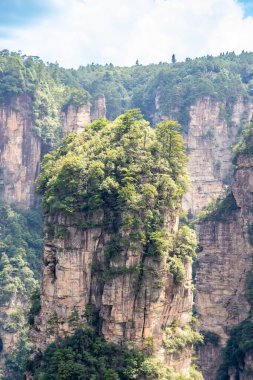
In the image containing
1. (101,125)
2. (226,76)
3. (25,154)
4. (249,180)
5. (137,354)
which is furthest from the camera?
(226,76)

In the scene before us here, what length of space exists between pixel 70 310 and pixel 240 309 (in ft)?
56.8

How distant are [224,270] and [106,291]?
A: 1748 centimetres

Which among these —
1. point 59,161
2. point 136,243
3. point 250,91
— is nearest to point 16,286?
point 59,161

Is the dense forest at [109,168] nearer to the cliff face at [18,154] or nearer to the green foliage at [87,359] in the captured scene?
the green foliage at [87,359]

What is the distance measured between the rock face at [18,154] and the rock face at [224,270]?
24859 millimetres

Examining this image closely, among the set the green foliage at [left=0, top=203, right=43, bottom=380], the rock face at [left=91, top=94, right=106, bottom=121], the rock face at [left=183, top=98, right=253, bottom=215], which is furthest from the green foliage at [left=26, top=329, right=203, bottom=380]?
the rock face at [left=91, top=94, right=106, bottom=121]

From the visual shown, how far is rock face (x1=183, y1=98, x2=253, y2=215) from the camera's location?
77688mm

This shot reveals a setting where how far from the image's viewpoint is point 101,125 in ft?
144

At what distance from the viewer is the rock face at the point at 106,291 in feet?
121

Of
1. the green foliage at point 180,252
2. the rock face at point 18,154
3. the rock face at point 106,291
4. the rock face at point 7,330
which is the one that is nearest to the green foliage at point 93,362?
the rock face at point 106,291

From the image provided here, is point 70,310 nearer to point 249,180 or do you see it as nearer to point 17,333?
point 249,180

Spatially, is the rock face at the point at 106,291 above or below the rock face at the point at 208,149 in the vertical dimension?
below

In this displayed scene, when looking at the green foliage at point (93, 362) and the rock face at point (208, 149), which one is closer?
the green foliage at point (93, 362)

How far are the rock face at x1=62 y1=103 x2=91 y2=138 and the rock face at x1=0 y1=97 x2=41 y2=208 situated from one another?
5.29 meters
